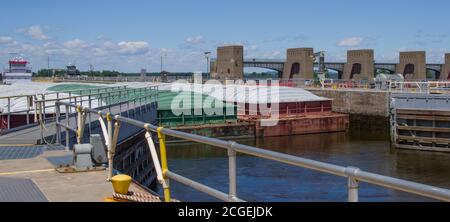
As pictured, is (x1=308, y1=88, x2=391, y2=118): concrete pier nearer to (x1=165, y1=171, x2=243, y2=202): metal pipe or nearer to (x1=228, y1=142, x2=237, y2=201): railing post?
(x1=165, y1=171, x2=243, y2=202): metal pipe

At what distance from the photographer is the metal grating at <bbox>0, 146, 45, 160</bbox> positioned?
10.6 metres

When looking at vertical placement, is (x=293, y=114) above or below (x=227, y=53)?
below

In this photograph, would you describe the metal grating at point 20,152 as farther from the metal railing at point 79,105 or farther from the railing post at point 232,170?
the railing post at point 232,170

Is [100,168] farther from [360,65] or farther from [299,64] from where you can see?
[360,65]

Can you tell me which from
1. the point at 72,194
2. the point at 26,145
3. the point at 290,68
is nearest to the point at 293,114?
the point at 26,145

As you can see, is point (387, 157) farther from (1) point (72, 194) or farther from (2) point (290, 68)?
(2) point (290, 68)

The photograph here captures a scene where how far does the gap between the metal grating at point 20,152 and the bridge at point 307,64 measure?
78413 mm

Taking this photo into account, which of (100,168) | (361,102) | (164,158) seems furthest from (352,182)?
(361,102)

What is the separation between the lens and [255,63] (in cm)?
10519

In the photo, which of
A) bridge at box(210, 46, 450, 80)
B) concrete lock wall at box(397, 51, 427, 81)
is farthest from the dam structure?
concrete lock wall at box(397, 51, 427, 81)

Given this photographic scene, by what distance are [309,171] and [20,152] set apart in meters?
17.1

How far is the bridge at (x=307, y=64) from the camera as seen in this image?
92.6 metres

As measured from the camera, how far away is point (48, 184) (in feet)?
25.6
